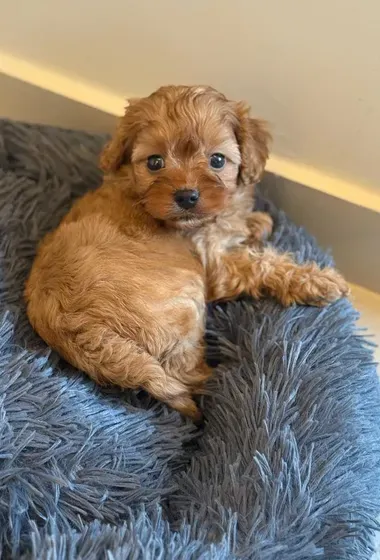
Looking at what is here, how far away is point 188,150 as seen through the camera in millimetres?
1800

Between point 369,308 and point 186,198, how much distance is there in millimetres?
888

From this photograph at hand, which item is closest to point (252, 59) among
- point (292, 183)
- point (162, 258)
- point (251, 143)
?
point (251, 143)

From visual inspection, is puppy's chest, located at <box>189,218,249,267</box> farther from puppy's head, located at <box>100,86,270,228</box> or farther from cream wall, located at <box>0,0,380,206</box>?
cream wall, located at <box>0,0,380,206</box>

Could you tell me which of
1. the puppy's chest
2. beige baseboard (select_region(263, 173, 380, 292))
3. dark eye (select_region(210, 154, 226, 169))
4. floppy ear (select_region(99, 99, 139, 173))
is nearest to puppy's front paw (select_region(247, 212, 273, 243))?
the puppy's chest

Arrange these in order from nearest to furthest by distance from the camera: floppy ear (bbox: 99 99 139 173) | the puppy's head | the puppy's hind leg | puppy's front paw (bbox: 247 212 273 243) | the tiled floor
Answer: the puppy's hind leg < the puppy's head < floppy ear (bbox: 99 99 139 173) < puppy's front paw (bbox: 247 212 273 243) < the tiled floor

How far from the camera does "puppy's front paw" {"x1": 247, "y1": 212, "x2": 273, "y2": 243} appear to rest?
207cm

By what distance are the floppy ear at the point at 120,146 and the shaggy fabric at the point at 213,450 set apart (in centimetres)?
35

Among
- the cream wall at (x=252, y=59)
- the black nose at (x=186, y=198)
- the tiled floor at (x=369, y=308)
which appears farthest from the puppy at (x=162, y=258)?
the tiled floor at (x=369, y=308)

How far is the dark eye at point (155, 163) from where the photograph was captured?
71.9 inches

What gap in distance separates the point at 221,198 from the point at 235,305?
33 centimetres

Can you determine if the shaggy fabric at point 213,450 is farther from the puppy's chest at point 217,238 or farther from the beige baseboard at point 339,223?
the beige baseboard at point 339,223

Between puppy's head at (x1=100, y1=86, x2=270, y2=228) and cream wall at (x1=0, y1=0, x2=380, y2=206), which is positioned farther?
cream wall at (x1=0, y1=0, x2=380, y2=206)

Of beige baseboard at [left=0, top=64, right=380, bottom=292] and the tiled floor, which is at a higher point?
beige baseboard at [left=0, top=64, right=380, bottom=292]

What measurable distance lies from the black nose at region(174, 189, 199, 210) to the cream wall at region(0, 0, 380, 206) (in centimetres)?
51
